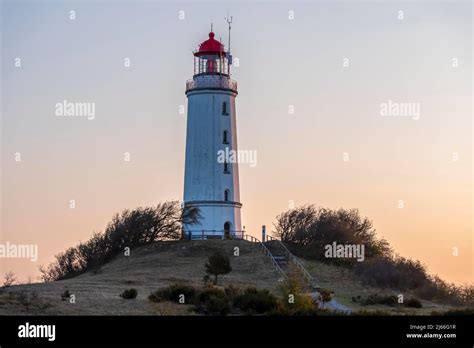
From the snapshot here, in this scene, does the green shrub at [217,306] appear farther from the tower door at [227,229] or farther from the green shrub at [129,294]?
the tower door at [227,229]

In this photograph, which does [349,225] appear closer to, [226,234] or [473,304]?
[226,234]

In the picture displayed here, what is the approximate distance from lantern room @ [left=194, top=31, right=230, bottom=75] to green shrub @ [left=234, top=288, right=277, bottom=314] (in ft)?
83.8

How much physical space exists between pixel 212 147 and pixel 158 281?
553 inches

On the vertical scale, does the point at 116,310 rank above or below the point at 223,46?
below

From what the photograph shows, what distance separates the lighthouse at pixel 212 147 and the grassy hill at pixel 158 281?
250 cm

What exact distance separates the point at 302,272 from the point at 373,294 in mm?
5740

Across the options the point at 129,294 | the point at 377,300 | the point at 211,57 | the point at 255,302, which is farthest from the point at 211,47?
the point at 255,302

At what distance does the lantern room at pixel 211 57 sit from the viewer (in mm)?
64250

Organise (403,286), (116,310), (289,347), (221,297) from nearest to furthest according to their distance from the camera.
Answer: (289,347), (116,310), (221,297), (403,286)

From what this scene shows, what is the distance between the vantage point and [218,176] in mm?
63469

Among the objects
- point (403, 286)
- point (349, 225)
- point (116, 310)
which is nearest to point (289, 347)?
point (116, 310)

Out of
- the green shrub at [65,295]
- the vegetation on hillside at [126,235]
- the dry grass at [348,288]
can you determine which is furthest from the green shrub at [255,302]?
the vegetation on hillside at [126,235]

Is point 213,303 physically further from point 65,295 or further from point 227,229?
point 227,229

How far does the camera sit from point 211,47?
64250mm
